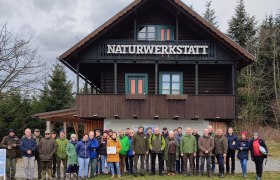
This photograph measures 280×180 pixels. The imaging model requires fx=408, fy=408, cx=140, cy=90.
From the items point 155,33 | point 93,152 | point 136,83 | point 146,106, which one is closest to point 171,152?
point 93,152

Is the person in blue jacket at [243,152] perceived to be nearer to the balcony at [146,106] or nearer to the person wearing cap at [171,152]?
the person wearing cap at [171,152]

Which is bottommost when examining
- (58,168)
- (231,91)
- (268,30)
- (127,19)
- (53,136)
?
(58,168)

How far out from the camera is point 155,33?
872 inches

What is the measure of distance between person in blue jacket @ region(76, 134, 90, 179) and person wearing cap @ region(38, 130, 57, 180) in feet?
2.95

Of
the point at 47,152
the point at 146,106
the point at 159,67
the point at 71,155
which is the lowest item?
the point at 71,155

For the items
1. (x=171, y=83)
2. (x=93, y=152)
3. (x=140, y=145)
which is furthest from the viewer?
(x=171, y=83)

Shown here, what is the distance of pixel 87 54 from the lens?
69.7 feet

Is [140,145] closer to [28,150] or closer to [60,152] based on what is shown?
[60,152]

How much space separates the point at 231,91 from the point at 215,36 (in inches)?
→ 124

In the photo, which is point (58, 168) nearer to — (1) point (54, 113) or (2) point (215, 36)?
(1) point (54, 113)

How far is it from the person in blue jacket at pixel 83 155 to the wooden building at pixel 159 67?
662 cm

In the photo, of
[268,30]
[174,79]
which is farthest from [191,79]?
[268,30]

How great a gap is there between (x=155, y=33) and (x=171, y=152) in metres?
9.01

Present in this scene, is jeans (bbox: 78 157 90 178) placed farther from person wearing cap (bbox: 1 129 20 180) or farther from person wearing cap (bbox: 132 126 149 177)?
person wearing cap (bbox: 1 129 20 180)
